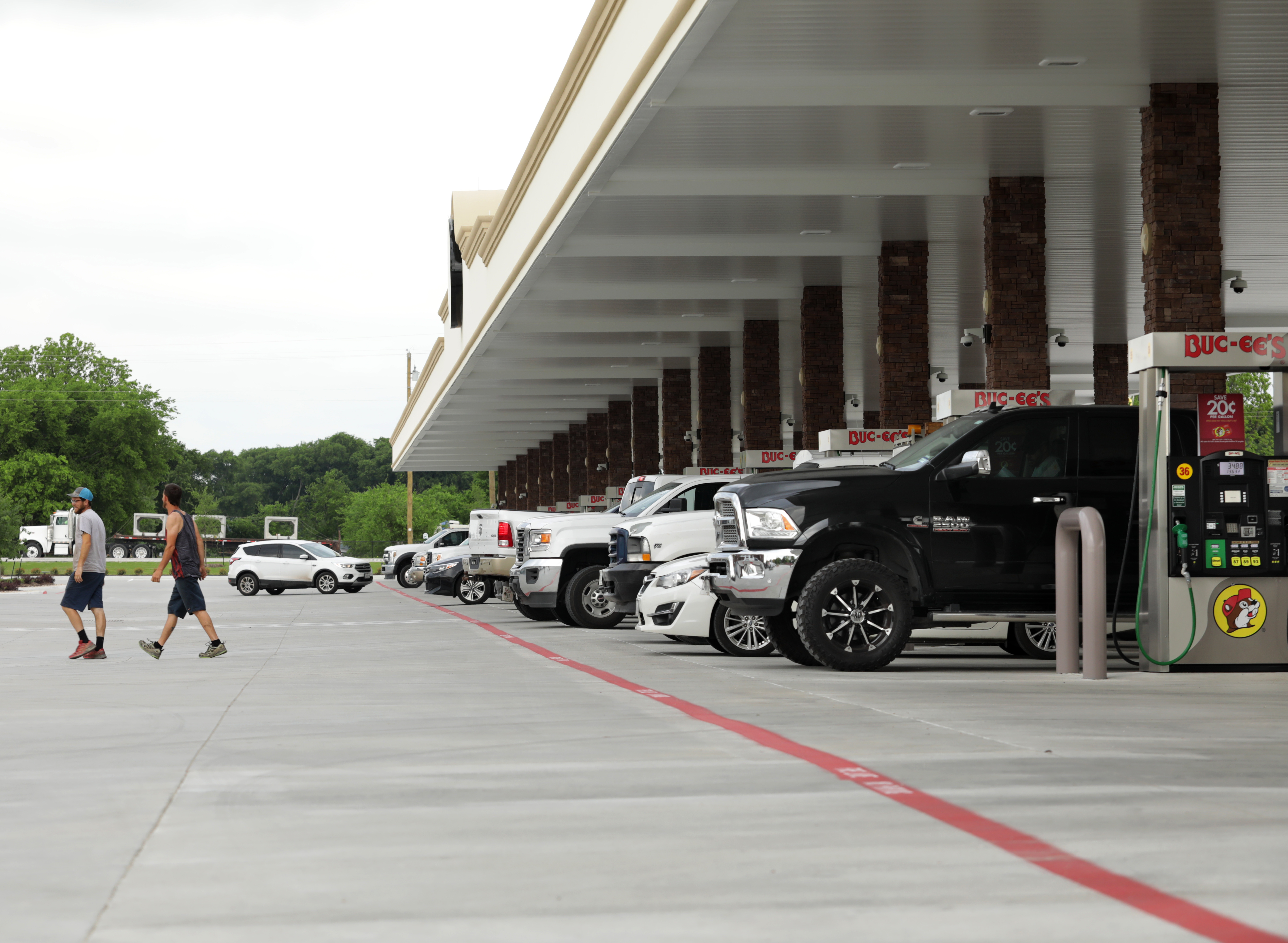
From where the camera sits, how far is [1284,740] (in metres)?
9.38

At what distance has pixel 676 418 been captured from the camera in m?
44.1

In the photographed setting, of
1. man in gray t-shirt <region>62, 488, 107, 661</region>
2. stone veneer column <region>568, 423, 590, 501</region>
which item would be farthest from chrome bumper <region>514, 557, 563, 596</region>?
stone veneer column <region>568, 423, 590, 501</region>

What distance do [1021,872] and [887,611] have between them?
900cm

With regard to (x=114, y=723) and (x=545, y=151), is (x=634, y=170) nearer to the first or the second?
(x=545, y=151)

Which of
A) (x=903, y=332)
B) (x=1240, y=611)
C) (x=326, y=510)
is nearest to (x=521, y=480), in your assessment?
(x=903, y=332)

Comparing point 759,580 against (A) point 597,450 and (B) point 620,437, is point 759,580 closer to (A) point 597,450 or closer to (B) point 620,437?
(B) point 620,437

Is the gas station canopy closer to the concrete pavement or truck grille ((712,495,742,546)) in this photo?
truck grille ((712,495,742,546))

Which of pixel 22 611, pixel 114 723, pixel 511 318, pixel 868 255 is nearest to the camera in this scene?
pixel 114 723

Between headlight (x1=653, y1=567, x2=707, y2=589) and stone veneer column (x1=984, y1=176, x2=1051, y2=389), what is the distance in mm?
8182

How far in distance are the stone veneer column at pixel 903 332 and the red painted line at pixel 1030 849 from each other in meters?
18.0

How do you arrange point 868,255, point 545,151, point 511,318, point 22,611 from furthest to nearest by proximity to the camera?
1. point 511,318
2. point 22,611
3. point 868,255
4. point 545,151

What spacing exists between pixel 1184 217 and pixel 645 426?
31454mm

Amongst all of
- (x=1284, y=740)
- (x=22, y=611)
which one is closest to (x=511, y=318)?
(x=22, y=611)

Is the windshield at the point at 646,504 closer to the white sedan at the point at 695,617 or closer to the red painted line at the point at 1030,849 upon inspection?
the white sedan at the point at 695,617
